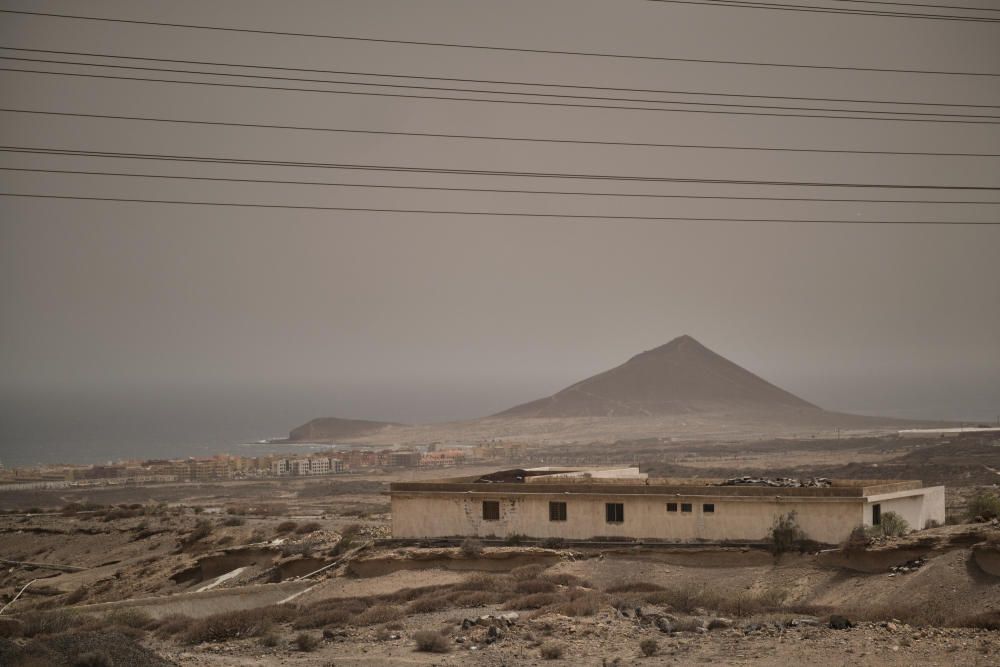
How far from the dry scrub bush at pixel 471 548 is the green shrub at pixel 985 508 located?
15.0 m

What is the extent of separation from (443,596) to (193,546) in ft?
72.5

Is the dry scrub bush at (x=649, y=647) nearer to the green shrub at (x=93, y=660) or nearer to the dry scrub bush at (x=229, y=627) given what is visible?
the dry scrub bush at (x=229, y=627)

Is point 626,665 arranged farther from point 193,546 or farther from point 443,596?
point 193,546

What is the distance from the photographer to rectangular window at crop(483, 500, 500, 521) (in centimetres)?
4309

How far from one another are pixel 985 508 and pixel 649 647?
1803 cm

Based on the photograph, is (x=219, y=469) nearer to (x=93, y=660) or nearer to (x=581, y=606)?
(x=581, y=606)

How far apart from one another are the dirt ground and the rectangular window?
2456 mm

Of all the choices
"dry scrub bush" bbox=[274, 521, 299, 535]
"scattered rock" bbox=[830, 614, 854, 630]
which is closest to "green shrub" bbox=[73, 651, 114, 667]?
"scattered rock" bbox=[830, 614, 854, 630]

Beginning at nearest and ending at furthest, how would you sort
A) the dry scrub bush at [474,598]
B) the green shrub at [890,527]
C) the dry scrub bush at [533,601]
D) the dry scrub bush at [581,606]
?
the dry scrub bush at [581,606]
the dry scrub bush at [533,601]
the dry scrub bush at [474,598]
the green shrub at [890,527]

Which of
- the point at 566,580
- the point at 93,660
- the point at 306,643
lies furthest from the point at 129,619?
the point at 566,580

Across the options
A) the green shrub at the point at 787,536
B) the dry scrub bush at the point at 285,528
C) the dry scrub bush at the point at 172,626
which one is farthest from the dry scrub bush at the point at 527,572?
the dry scrub bush at the point at 285,528

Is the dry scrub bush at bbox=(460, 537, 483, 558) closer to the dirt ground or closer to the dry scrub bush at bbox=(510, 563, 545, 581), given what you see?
the dirt ground

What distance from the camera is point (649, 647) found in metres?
25.5

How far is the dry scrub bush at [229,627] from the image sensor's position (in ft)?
95.4
